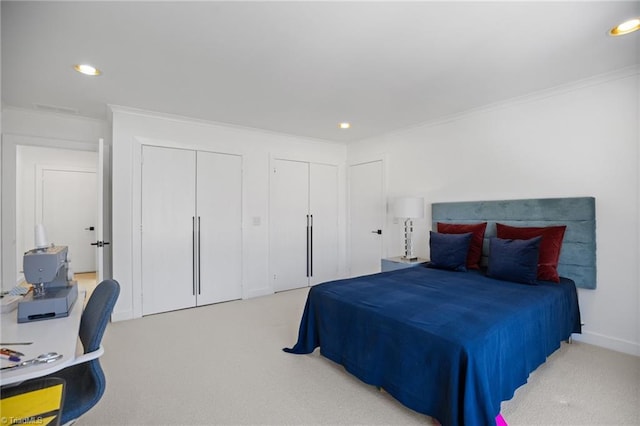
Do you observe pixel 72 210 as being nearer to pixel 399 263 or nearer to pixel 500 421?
pixel 399 263

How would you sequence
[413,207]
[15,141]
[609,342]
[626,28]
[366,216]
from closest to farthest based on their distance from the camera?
[626,28]
[609,342]
[15,141]
[413,207]
[366,216]

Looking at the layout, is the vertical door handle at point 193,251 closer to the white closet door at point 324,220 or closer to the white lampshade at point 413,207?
the white closet door at point 324,220

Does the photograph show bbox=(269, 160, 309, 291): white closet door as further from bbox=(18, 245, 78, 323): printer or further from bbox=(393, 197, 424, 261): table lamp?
bbox=(18, 245, 78, 323): printer

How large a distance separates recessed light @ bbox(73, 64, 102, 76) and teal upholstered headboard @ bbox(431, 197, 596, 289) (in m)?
4.09

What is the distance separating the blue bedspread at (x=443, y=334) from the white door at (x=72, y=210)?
628 cm

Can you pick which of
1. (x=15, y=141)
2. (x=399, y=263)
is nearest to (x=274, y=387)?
(x=399, y=263)

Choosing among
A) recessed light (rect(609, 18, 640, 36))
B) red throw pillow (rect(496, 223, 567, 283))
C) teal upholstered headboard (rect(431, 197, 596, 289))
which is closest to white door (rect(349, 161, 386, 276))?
teal upholstered headboard (rect(431, 197, 596, 289))

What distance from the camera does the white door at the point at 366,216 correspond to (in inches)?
195

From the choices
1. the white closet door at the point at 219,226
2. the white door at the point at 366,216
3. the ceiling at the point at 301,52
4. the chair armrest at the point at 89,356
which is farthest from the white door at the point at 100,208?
the white door at the point at 366,216

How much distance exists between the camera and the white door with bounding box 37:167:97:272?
6.33 meters

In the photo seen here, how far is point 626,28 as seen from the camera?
2059mm

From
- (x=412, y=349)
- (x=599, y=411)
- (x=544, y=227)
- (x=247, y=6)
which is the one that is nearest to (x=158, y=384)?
(x=412, y=349)

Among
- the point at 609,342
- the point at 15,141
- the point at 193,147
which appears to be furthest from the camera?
the point at 193,147

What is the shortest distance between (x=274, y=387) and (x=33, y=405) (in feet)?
4.77
